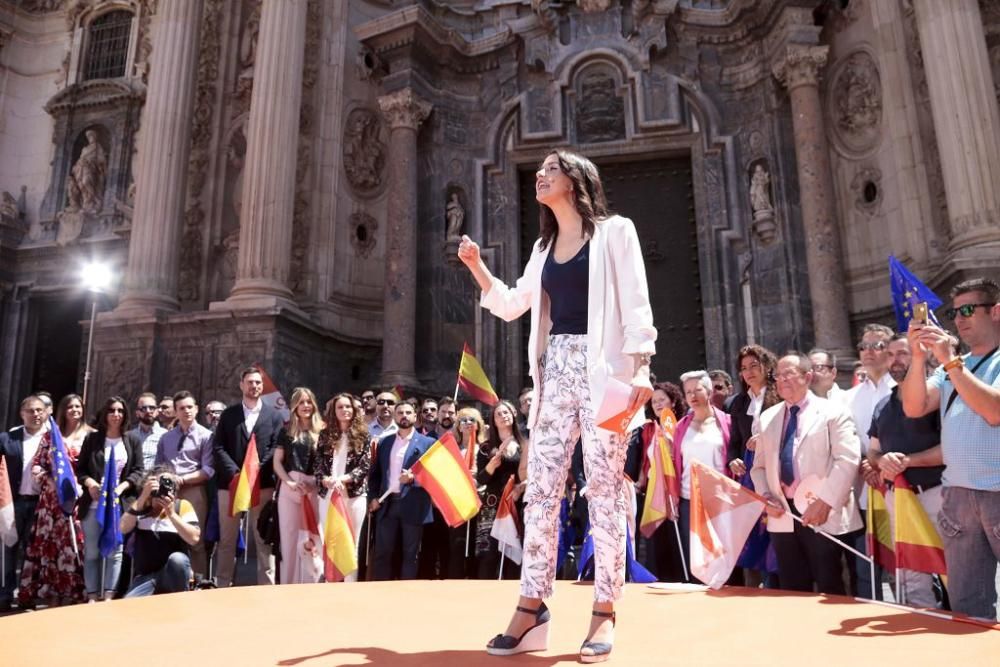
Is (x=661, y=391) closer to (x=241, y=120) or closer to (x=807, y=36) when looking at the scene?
(x=807, y=36)

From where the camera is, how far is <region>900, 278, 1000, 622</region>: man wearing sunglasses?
347cm

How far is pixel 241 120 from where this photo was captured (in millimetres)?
14742

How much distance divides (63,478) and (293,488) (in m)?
2.05

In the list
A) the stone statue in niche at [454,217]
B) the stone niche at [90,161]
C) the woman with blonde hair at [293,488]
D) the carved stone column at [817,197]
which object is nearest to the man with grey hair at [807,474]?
the woman with blonde hair at [293,488]

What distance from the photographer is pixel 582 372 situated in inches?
129

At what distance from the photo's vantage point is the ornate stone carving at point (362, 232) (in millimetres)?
14734

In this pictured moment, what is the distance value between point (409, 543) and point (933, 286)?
27.0ft

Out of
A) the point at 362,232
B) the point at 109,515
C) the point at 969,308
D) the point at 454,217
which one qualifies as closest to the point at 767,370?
the point at 969,308

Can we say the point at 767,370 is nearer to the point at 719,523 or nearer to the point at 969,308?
the point at 719,523

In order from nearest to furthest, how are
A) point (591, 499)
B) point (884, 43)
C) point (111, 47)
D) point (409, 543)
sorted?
1. point (591, 499)
2. point (409, 543)
3. point (884, 43)
4. point (111, 47)

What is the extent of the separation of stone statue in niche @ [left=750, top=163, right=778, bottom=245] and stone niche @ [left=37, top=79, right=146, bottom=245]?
43.6 feet

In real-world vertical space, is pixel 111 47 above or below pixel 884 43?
above

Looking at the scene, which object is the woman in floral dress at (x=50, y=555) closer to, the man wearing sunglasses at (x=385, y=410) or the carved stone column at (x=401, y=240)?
the man wearing sunglasses at (x=385, y=410)

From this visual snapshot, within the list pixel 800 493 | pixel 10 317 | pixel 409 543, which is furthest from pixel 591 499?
pixel 10 317
